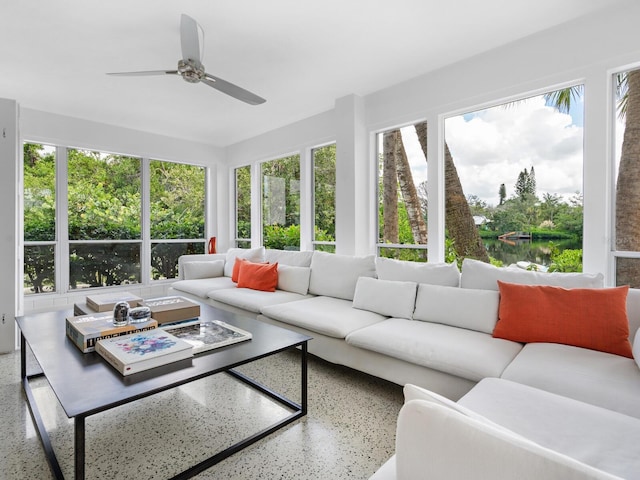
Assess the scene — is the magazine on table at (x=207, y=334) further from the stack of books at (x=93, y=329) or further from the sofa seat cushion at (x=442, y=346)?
the sofa seat cushion at (x=442, y=346)

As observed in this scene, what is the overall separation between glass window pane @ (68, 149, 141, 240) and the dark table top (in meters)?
2.91

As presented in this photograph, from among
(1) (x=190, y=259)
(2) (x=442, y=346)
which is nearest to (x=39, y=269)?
(1) (x=190, y=259)

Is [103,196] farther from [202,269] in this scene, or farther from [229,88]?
[229,88]

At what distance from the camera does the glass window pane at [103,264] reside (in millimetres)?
4633

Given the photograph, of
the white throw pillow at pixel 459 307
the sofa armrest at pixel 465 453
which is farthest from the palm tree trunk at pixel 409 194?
the sofa armrest at pixel 465 453

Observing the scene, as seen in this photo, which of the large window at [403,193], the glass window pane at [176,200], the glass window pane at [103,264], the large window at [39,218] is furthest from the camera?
the glass window pane at [176,200]

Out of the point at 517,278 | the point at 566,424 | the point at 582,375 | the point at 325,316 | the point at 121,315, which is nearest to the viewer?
the point at 566,424

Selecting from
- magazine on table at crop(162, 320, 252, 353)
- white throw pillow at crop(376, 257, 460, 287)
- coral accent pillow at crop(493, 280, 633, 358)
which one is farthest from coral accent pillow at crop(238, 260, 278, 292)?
coral accent pillow at crop(493, 280, 633, 358)

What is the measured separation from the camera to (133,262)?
201 inches

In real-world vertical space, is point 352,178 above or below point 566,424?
above

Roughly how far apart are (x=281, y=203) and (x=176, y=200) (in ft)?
5.89

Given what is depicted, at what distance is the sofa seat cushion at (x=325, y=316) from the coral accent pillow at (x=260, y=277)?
70 centimetres

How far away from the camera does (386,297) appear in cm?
272

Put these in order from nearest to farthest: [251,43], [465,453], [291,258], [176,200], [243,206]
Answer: [465,453]
[251,43]
[291,258]
[176,200]
[243,206]
